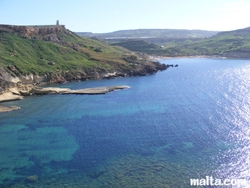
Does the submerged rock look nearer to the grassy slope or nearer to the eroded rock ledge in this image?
the eroded rock ledge

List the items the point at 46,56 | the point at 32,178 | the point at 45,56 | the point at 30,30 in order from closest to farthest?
the point at 32,178 → the point at 45,56 → the point at 46,56 → the point at 30,30

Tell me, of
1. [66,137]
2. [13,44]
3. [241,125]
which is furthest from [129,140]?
[13,44]

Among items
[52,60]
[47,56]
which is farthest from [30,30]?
[52,60]

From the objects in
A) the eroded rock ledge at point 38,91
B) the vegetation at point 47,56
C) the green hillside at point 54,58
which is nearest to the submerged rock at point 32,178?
the eroded rock ledge at point 38,91

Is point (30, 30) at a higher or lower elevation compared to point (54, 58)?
higher

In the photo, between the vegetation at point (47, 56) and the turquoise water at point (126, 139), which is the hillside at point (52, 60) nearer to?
the vegetation at point (47, 56)

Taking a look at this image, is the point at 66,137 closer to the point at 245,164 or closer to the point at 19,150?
the point at 19,150

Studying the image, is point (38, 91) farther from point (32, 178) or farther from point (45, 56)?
point (32, 178)
